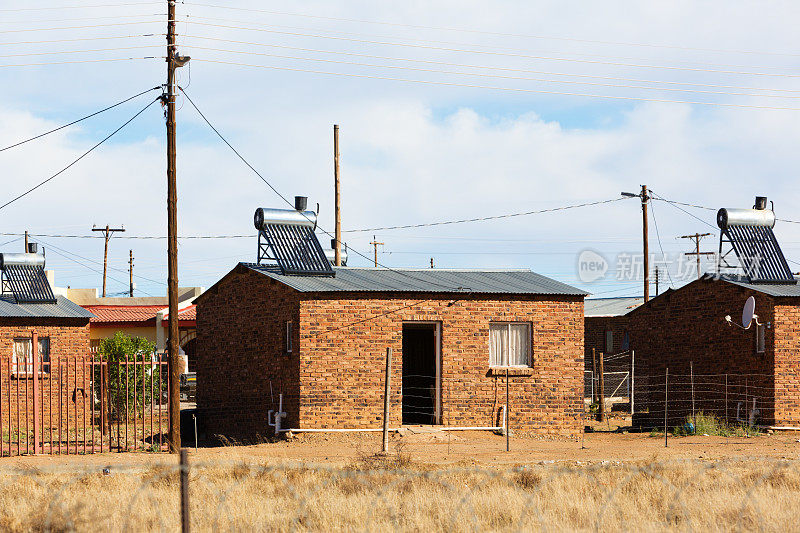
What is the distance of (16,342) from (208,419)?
7811 millimetres

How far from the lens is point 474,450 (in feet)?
73.8

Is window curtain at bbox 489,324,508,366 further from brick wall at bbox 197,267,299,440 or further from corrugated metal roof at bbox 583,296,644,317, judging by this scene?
corrugated metal roof at bbox 583,296,644,317

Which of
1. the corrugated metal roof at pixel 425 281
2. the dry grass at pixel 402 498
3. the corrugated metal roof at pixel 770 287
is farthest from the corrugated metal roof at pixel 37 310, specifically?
the corrugated metal roof at pixel 770 287

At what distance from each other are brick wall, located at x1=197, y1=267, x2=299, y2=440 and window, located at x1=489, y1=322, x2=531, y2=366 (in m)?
4.97

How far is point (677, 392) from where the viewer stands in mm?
30422

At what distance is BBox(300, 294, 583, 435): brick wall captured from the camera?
79.9 ft

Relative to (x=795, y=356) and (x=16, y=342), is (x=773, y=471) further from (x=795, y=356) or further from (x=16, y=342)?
(x=16, y=342)

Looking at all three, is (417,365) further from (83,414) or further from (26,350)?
(26,350)

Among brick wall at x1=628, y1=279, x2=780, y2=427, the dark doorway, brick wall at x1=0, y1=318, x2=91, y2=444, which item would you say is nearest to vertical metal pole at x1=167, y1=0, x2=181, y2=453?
the dark doorway

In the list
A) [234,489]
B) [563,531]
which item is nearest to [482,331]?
[234,489]

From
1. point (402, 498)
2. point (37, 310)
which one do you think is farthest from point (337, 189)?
point (402, 498)

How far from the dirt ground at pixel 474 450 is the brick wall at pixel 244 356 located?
6.39ft

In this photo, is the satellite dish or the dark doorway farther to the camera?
the dark doorway

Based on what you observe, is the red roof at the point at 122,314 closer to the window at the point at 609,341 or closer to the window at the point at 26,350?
the window at the point at 26,350
